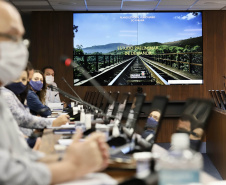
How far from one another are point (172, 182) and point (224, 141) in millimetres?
4457

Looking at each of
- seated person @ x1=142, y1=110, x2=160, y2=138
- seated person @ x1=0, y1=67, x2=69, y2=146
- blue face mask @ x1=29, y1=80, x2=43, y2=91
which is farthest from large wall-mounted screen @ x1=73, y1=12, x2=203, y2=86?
seated person @ x1=142, y1=110, x2=160, y2=138

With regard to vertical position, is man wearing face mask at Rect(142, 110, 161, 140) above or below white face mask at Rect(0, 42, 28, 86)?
below

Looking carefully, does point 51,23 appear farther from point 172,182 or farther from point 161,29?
point 172,182

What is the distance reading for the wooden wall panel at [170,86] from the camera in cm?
916

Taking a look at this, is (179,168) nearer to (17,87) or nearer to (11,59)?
(11,59)

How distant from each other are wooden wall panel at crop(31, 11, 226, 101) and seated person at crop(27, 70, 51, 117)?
3.16 m

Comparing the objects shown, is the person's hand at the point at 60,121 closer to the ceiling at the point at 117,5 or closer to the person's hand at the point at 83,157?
the person's hand at the point at 83,157

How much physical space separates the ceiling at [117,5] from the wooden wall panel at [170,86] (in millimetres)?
267

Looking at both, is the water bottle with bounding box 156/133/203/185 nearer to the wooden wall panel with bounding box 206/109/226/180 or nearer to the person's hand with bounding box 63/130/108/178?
the person's hand with bounding box 63/130/108/178

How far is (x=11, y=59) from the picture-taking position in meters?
1.19

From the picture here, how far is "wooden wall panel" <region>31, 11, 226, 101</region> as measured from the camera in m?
9.16

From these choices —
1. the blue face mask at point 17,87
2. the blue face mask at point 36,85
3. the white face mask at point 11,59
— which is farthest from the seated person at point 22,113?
the white face mask at point 11,59

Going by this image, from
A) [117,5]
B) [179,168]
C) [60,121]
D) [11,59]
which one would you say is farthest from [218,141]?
[11,59]

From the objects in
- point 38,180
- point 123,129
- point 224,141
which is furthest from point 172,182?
point 224,141
